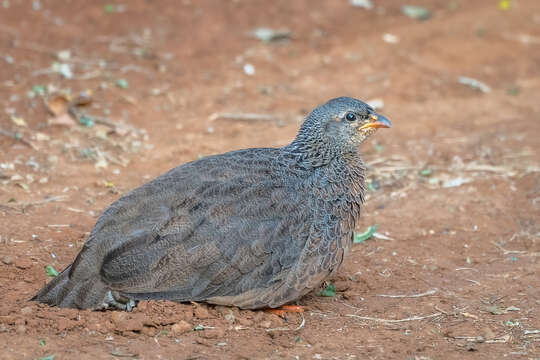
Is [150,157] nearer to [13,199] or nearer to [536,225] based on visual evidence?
[13,199]

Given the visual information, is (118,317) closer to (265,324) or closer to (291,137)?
(265,324)

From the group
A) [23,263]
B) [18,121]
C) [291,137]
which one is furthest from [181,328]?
[18,121]

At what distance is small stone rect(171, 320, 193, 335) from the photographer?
5359 millimetres

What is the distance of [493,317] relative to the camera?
5.85 meters

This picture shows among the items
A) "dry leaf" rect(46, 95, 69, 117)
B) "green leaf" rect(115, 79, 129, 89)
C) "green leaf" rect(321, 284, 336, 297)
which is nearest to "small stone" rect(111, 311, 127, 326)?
"green leaf" rect(321, 284, 336, 297)

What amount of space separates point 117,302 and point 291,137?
4.44m

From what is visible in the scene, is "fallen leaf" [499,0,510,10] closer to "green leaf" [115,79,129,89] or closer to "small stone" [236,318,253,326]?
"green leaf" [115,79,129,89]

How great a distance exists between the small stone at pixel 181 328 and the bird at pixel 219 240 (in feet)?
0.76

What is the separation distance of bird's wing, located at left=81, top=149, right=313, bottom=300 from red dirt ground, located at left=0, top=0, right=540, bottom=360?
0.25 m

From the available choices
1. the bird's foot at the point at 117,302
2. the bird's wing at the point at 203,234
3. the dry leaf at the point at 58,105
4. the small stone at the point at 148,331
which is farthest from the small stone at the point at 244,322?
the dry leaf at the point at 58,105

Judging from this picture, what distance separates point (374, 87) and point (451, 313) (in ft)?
19.4

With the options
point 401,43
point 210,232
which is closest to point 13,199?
point 210,232

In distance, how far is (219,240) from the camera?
561cm

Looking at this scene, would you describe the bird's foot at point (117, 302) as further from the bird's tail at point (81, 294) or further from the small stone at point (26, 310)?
the small stone at point (26, 310)
